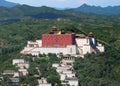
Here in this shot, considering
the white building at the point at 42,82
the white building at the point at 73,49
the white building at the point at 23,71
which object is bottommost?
the white building at the point at 42,82

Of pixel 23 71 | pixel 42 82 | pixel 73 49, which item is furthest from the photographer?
pixel 73 49

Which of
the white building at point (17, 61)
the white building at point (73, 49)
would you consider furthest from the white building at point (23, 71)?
the white building at point (73, 49)

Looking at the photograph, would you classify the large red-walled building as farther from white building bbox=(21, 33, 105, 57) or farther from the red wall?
white building bbox=(21, 33, 105, 57)

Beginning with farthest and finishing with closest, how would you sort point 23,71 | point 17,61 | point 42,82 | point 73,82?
point 17,61, point 23,71, point 73,82, point 42,82

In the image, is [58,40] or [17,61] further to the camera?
[58,40]

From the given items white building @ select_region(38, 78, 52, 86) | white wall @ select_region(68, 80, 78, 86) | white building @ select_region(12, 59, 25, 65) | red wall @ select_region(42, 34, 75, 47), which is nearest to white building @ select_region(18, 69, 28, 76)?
white building @ select_region(38, 78, 52, 86)

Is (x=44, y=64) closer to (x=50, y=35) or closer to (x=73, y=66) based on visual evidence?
(x=73, y=66)

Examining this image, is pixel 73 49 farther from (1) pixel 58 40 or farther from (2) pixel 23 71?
(2) pixel 23 71

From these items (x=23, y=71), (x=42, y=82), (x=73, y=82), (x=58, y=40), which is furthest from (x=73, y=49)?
(x=42, y=82)

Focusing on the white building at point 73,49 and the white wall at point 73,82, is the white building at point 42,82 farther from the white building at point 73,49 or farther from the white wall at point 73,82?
the white building at point 73,49
